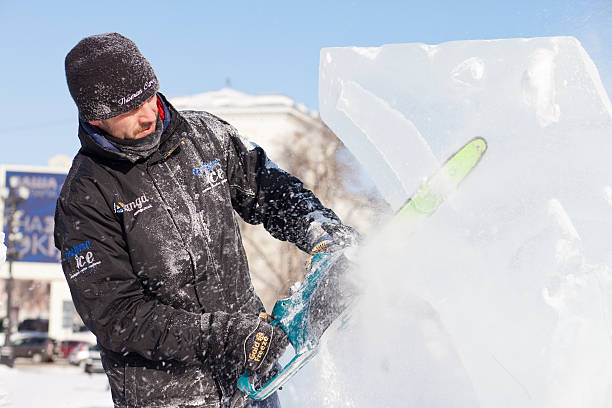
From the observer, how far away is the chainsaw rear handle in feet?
6.31

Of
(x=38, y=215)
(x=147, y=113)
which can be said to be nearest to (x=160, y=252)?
(x=147, y=113)

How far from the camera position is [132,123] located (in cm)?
196

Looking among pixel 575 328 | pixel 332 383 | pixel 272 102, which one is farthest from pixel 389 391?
pixel 272 102

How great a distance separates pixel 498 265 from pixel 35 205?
113ft

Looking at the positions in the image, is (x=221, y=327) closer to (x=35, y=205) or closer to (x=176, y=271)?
(x=176, y=271)

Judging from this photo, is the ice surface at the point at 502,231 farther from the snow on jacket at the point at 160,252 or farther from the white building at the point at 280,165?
the white building at the point at 280,165

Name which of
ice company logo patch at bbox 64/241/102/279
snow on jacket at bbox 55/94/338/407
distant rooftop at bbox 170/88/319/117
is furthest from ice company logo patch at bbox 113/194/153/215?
distant rooftop at bbox 170/88/319/117

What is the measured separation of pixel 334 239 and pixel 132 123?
720 millimetres

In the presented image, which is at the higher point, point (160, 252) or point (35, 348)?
point (160, 252)

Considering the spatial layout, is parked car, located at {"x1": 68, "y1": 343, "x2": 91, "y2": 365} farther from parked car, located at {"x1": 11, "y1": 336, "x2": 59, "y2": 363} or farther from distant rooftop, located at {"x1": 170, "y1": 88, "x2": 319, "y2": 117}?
distant rooftop, located at {"x1": 170, "y1": 88, "x2": 319, "y2": 117}

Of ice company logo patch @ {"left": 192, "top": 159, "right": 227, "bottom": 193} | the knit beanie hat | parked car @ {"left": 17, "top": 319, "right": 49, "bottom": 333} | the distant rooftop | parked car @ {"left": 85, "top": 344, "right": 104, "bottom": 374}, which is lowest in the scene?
parked car @ {"left": 17, "top": 319, "right": 49, "bottom": 333}

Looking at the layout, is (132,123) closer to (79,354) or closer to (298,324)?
(298,324)

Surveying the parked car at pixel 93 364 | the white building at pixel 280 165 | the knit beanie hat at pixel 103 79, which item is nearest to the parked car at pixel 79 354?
the parked car at pixel 93 364

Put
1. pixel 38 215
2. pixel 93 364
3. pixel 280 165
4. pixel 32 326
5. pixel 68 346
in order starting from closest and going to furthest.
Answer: pixel 93 364
pixel 280 165
pixel 68 346
pixel 32 326
pixel 38 215
